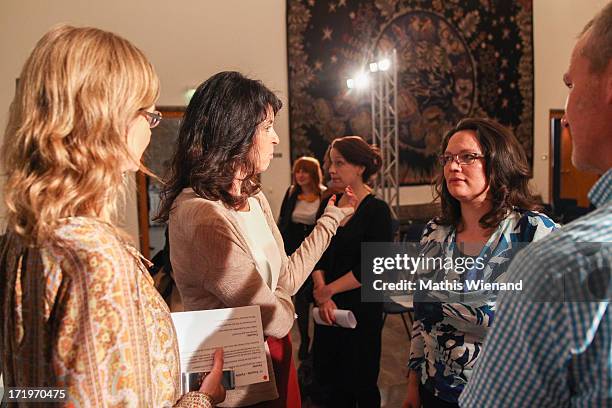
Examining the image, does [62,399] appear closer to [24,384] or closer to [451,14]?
[24,384]

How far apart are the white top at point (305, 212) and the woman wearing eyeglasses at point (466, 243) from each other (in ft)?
6.46

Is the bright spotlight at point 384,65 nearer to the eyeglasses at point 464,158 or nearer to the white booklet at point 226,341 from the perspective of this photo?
the eyeglasses at point 464,158

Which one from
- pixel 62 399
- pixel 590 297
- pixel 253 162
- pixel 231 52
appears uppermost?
pixel 231 52

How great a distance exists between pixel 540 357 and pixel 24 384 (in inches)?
30.9

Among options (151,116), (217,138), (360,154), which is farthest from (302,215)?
(151,116)

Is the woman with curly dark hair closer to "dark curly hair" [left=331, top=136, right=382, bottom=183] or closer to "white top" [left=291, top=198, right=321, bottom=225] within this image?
"dark curly hair" [left=331, top=136, right=382, bottom=183]

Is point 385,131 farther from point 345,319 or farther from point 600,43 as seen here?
point 600,43

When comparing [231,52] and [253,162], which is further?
[231,52]

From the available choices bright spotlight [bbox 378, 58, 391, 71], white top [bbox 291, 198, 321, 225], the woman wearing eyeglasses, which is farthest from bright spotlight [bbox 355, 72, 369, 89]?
the woman wearing eyeglasses

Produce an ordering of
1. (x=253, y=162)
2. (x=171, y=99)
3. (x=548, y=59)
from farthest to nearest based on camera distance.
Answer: (x=548, y=59) < (x=171, y=99) < (x=253, y=162)

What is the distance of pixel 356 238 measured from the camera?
8.24 feet

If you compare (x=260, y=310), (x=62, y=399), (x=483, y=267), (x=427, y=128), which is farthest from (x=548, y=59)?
(x=62, y=399)

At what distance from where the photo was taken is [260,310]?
1.25 meters

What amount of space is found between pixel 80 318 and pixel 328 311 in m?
1.84
